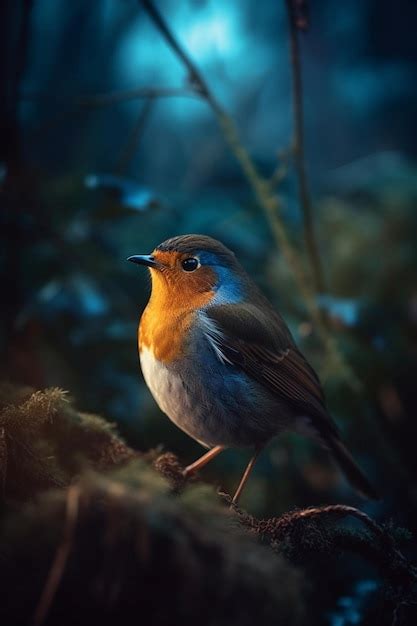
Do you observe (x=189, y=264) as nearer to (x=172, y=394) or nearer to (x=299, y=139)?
(x=172, y=394)

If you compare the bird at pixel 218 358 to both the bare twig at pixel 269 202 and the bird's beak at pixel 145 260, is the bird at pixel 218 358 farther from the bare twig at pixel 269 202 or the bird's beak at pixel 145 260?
the bare twig at pixel 269 202

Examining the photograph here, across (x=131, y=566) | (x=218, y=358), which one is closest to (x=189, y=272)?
(x=218, y=358)

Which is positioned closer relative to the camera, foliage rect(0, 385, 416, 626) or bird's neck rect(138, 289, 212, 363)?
foliage rect(0, 385, 416, 626)

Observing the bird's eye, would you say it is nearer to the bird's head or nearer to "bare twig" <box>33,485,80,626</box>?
the bird's head

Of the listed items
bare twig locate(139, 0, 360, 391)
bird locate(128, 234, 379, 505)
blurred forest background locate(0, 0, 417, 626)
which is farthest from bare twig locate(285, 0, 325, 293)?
bird locate(128, 234, 379, 505)

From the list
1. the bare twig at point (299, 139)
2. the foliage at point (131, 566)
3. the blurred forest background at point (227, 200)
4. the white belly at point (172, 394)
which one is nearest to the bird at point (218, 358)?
the white belly at point (172, 394)
